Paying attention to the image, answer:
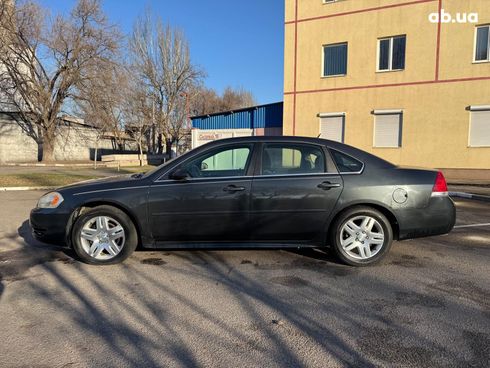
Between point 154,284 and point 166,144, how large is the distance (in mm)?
39637

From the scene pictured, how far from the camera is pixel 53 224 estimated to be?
464 cm

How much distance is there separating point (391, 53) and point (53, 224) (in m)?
17.9

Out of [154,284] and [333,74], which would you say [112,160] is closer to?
[333,74]

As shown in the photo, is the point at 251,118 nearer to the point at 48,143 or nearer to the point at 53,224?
the point at 48,143

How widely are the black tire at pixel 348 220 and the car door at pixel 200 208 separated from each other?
3.60 feet

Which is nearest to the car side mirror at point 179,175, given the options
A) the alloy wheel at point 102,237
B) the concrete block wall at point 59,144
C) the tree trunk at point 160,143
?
the alloy wheel at point 102,237

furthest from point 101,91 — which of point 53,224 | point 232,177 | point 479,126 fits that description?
point 232,177

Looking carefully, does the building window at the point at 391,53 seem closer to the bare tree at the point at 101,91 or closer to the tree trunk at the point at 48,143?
the bare tree at the point at 101,91

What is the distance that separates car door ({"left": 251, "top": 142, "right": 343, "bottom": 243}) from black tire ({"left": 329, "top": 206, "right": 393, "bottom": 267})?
0.16 m

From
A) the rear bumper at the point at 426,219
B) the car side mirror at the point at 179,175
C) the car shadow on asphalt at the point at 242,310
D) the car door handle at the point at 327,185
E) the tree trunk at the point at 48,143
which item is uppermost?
the tree trunk at the point at 48,143

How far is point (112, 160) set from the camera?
29750 millimetres

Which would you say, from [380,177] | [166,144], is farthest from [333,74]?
[166,144]

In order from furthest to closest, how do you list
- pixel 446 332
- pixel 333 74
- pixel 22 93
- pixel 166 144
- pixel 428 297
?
pixel 166 144
pixel 22 93
pixel 333 74
pixel 428 297
pixel 446 332

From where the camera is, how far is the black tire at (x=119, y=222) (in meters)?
4.63
